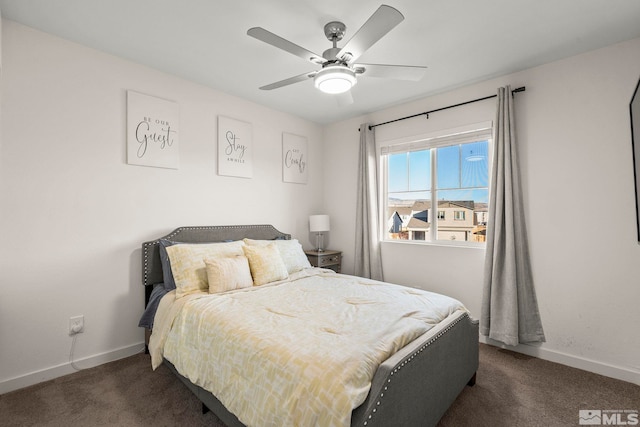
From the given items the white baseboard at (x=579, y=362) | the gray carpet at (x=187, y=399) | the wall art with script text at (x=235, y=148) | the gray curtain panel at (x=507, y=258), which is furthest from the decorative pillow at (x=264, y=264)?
the white baseboard at (x=579, y=362)

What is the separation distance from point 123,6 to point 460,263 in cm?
353

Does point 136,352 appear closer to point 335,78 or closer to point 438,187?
point 335,78

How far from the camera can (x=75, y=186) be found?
235 cm

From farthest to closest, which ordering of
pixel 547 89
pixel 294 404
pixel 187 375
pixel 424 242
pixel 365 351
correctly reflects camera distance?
Result: 1. pixel 424 242
2. pixel 547 89
3. pixel 187 375
4. pixel 365 351
5. pixel 294 404

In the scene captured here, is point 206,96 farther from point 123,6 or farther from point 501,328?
point 501,328

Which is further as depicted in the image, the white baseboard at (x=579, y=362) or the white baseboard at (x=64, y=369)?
the white baseboard at (x=579, y=362)

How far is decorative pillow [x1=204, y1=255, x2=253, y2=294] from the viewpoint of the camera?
2297 mm

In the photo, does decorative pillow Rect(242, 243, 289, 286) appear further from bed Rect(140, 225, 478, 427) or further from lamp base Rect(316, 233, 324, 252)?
lamp base Rect(316, 233, 324, 252)

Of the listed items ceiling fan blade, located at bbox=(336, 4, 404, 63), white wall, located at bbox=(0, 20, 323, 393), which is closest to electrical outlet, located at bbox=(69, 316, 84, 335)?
white wall, located at bbox=(0, 20, 323, 393)

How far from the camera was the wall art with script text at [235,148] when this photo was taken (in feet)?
10.7

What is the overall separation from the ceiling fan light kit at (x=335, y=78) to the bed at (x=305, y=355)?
4.94 feet

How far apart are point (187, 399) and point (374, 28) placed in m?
2.61

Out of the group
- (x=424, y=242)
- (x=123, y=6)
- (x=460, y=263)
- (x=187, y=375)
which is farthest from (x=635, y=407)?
(x=123, y=6)

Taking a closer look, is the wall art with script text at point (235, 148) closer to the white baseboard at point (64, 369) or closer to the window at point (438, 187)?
the window at point (438, 187)
